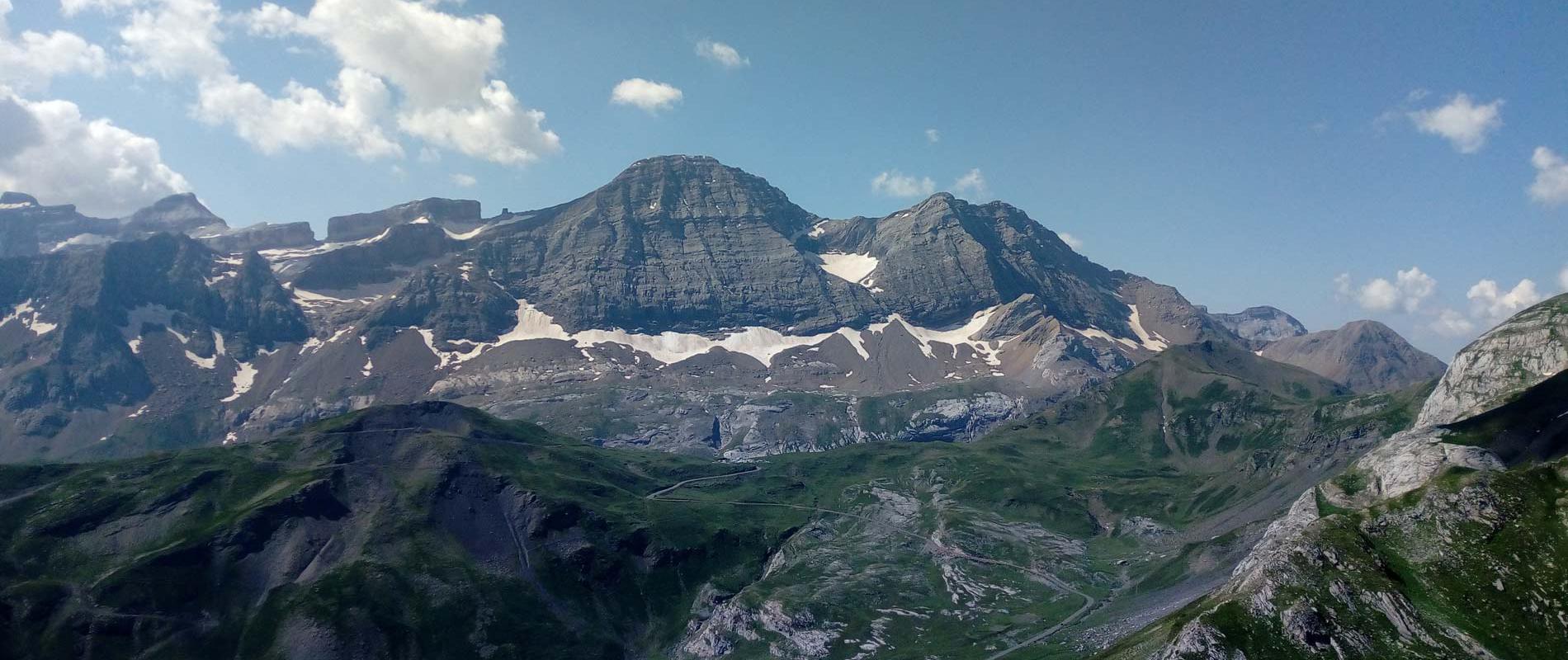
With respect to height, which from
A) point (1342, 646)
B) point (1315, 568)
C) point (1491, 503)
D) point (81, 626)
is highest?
point (1491, 503)

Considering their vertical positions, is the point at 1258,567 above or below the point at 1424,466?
below

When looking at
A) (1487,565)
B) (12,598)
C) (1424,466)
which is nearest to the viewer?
(1487,565)

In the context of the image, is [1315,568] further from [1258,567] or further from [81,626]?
[81,626]

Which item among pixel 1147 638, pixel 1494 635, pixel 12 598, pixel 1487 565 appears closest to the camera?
pixel 1494 635

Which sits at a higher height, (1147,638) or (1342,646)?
(1342,646)

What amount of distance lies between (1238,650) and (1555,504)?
51.5 m

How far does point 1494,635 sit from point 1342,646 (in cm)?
1827

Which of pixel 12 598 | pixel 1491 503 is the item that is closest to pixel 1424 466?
pixel 1491 503

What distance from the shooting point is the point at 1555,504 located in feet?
415

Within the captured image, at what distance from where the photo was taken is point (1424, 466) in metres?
184

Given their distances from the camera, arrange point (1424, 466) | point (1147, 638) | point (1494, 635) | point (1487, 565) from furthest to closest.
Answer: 1. point (1424, 466)
2. point (1147, 638)
3. point (1487, 565)
4. point (1494, 635)

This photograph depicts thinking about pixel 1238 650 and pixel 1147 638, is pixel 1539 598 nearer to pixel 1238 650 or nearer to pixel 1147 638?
→ pixel 1238 650

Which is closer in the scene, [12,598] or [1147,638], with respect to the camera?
[1147,638]

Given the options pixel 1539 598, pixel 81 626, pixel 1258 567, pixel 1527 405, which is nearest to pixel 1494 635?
pixel 1539 598
